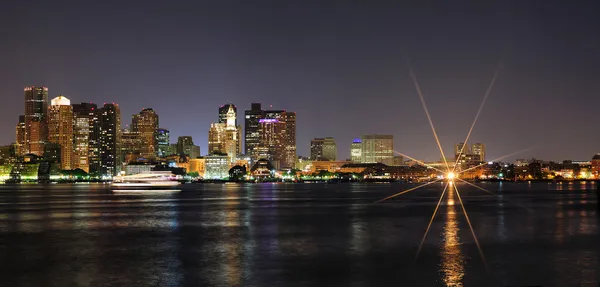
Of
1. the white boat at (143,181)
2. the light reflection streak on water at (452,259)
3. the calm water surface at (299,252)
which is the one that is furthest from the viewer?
the white boat at (143,181)

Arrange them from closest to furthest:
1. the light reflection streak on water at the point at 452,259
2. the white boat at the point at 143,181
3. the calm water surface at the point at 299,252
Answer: the light reflection streak on water at the point at 452,259, the calm water surface at the point at 299,252, the white boat at the point at 143,181

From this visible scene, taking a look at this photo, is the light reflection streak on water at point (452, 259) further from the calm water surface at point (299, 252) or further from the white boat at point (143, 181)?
the white boat at point (143, 181)

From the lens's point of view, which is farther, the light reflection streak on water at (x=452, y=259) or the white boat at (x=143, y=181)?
the white boat at (x=143, y=181)

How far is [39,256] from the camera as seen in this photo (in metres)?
33.7

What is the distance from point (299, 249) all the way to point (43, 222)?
3051cm

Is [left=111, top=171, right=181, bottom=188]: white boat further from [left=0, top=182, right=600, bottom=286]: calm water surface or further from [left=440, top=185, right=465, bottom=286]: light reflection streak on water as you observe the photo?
[left=440, top=185, right=465, bottom=286]: light reflection streak on water

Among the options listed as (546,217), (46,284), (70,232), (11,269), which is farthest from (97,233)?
(546,217)

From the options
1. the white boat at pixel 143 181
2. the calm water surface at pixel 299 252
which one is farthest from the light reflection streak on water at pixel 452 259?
the white boat at pixel 143 181

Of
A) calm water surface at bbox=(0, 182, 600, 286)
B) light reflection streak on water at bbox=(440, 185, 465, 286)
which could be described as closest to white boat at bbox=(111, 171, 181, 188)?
calm water surface at bbox=(0, 182, 600, 286)

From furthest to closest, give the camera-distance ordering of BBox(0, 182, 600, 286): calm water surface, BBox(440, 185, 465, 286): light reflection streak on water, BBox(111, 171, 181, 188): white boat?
BBox(111, 171, 181, 188): white boat
BBox(0, 182, 600, 286): calm water surface
BBox(440, 185, 465, 286): light reflection streak on water

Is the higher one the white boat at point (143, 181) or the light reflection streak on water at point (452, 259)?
the white boat at point (143, 181)

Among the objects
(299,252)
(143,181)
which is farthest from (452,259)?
(143,181)

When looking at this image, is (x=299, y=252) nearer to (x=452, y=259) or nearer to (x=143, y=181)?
(x=452, y=259)

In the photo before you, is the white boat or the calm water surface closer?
the calm water surface
